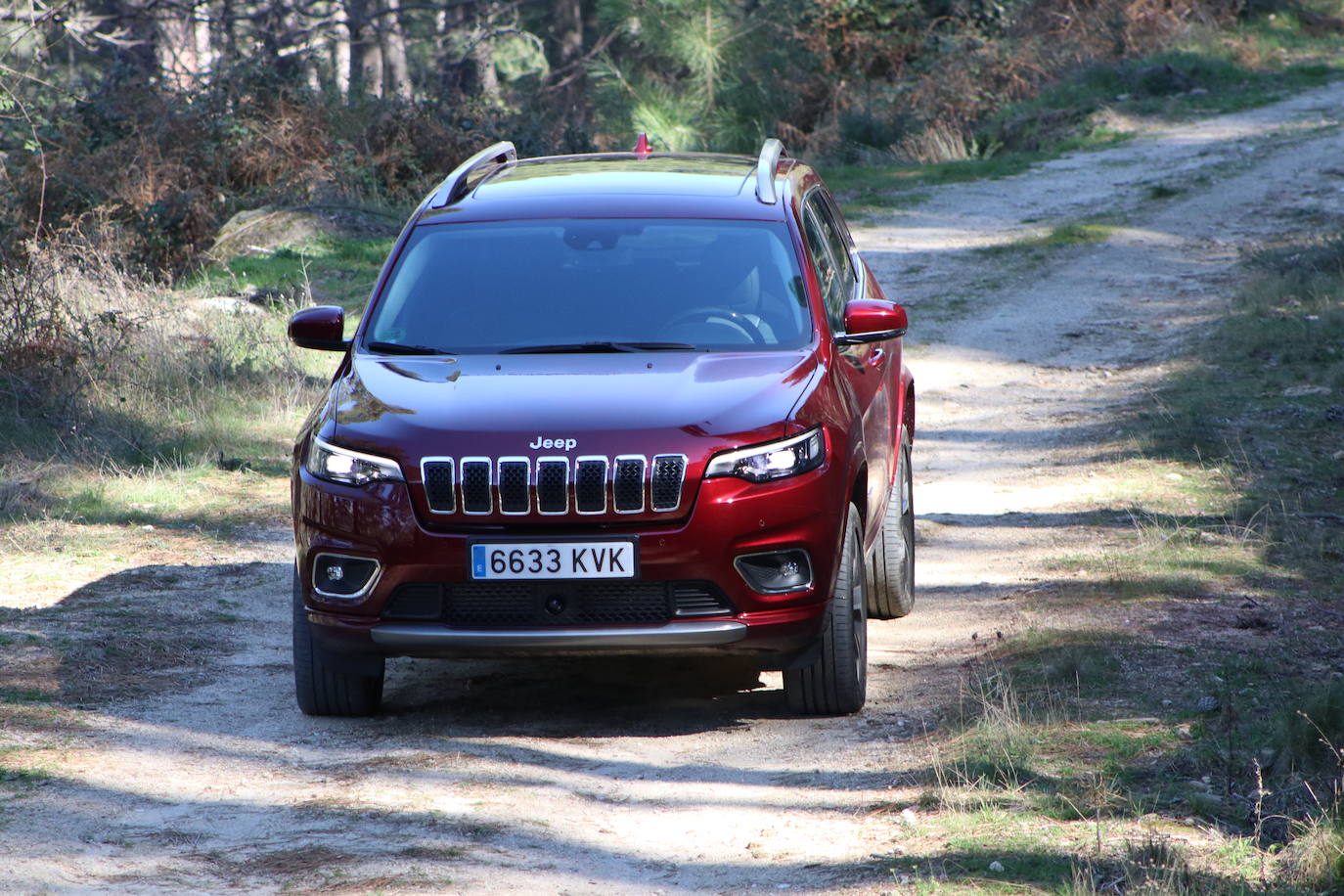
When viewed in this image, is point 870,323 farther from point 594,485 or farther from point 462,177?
point 462,177

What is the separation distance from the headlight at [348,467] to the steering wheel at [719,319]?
125 centimetres

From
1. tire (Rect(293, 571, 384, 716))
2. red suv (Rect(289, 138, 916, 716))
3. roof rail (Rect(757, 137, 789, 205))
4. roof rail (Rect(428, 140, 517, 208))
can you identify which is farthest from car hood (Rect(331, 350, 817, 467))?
roof rail (Rect(428, 140, 517, 208))

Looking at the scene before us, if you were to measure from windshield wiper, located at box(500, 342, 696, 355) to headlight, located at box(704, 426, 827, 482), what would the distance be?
28.4 inches

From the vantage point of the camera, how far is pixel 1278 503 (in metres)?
8.38

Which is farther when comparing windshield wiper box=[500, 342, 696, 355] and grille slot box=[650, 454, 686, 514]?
windshield wiper box=[500, 342, 696, 355]

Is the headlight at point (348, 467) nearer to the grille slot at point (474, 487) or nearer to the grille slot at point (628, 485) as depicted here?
the grille slot at point (474, 487)

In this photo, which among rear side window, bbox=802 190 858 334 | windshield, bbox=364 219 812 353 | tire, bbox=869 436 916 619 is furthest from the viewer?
tire, bbox=869 436 916 619

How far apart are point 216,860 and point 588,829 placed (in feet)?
3.32

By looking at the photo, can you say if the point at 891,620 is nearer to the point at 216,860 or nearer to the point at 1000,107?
the point at 216,860

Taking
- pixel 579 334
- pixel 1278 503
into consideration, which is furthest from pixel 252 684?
pixel 1278 503

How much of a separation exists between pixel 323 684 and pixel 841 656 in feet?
5.85

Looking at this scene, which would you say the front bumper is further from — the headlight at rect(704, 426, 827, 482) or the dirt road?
the dirt road

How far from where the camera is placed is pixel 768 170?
668cm

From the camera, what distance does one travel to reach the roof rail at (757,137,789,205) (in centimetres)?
638
